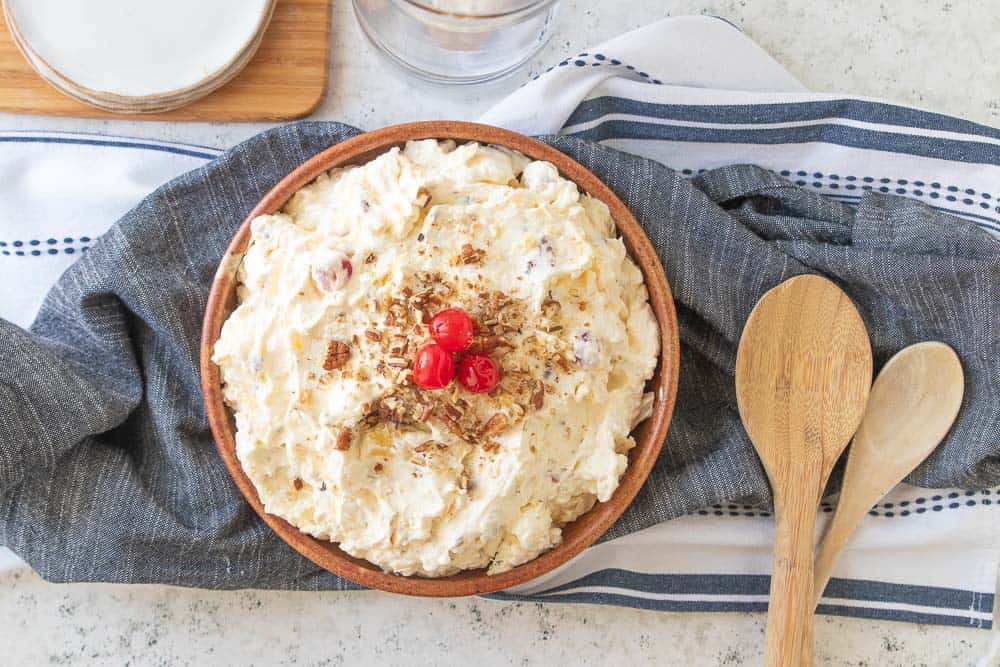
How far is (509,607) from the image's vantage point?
2.17 meters

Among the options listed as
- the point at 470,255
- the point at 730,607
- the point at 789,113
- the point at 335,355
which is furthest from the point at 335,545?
the point at 789,113

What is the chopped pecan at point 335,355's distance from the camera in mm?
1635

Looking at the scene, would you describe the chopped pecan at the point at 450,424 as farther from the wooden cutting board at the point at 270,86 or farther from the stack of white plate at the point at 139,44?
the stack of white plate at the point at 139,44

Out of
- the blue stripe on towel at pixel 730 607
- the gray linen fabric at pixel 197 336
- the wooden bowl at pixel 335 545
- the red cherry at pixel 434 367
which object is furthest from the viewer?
the blue stripe on towel at pixel 730 607

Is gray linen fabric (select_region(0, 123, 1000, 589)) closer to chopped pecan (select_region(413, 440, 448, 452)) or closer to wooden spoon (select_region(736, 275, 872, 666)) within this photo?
wooden spoon (select_region(736, 275, 872, 666))

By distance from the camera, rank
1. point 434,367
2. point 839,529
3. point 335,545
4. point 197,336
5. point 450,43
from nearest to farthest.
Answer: point 434,367 → point 335,545 → point 197,336 → point 839,529 → point 450,43

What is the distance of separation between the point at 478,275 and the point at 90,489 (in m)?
0.97

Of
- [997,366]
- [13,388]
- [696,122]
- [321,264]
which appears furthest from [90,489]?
[997,366]

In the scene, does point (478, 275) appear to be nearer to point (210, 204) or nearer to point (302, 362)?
point (302, 362)

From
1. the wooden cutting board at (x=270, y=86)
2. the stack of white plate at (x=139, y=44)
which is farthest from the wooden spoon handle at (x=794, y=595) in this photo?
the stack of white plate at (x=139, y=44)

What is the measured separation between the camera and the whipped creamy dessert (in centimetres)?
163

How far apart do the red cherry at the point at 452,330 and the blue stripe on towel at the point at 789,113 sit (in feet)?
2.36

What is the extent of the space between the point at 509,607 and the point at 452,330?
36.0 inches

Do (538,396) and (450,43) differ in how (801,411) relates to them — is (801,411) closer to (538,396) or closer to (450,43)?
(538,396)
